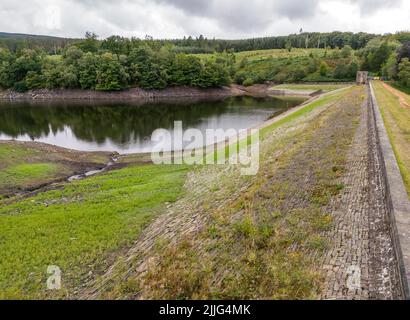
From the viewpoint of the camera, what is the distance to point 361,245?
7664mm

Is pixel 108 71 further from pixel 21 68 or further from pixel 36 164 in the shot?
pixel 36 164

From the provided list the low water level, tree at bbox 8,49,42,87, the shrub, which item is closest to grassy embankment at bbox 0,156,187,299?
the low water level

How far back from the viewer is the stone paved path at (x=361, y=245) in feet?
20.5

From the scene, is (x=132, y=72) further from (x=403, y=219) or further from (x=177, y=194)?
(x=403, y=219)

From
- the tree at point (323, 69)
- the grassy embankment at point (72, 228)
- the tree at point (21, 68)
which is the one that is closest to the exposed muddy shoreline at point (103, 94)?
the tree at point (21, 68)

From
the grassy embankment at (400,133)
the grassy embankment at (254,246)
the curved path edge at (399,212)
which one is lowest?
the grassy embankment at (254,246)

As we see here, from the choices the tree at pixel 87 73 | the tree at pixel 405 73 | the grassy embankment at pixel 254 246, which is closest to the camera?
the grassy embankment at pixel 254 246

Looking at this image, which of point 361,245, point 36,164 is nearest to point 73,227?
point 361,245

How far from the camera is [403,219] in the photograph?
7543 millimetres

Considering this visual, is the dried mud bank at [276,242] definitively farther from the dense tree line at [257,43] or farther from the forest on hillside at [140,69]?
the dense tree line at [257,43]

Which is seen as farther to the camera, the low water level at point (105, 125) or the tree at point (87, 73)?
the tree at point (87, 73)

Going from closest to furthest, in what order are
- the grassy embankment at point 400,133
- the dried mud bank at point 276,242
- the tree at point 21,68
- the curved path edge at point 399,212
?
the curved path edge at point 399,212
the dried mud bank at point 276,242
the grassy embankment at point 400,133
the tree at point 21,68

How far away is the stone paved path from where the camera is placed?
6246 mm
